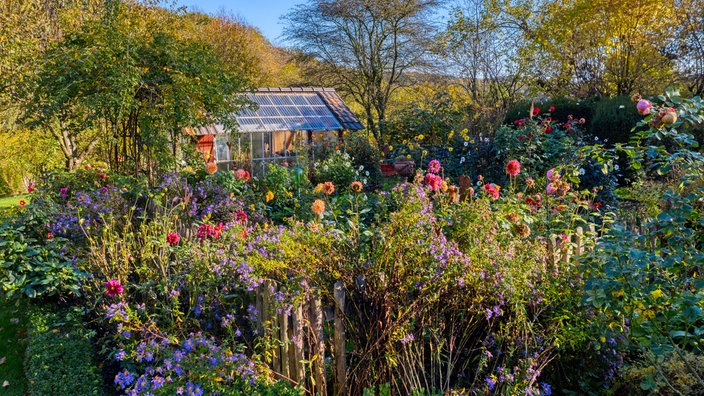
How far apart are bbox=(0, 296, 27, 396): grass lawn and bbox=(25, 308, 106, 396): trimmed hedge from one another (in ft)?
0.61

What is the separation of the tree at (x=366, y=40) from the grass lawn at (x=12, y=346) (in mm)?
14511

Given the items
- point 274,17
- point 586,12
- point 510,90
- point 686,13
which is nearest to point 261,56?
point 274,17

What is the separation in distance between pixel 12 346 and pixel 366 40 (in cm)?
1748

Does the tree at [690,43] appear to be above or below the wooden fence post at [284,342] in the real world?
above

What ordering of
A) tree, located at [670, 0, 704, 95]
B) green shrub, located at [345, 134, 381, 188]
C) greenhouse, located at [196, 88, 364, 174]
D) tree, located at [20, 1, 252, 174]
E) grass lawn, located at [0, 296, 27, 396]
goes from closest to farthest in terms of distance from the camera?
grass lawn, located at [0, 296, 27, 396] → tree, located at [20, 1, 252, 174] → green shrub, located at [345, 134, 381, 188] → tree, located at [670, 0, 704, 95] → greenhouse, located at [196, 88, 364, 174]

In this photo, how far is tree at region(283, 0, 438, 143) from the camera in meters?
19.1

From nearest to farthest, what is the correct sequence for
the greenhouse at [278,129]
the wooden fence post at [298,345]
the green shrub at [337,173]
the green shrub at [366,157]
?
the wooden fence post at [298,345] → the green shrub at [337,173] → the green shrub at [366,157] → the greenhouse at [278,129]

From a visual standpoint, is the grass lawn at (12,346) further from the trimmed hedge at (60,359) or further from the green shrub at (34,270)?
the green shrub at (34,270)

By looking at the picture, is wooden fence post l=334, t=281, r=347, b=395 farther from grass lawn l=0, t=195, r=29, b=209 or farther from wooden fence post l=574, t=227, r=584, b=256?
grass lawn l=0, t=195, r=29, b=209

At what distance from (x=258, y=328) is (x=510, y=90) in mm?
15602

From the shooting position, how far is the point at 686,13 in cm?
1144

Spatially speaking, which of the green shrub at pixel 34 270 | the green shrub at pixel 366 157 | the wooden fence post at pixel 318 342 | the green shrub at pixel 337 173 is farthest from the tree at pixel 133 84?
the wooden fence post at pixel 318 342

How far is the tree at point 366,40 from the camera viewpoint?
19.1 meters

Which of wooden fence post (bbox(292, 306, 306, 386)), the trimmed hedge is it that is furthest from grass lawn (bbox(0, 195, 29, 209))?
wooden fence post (bbox(292, 306, 306, 386))
